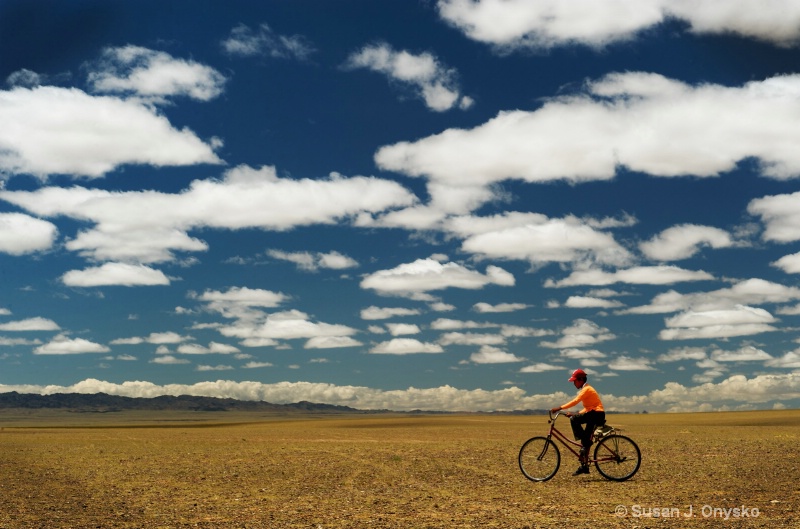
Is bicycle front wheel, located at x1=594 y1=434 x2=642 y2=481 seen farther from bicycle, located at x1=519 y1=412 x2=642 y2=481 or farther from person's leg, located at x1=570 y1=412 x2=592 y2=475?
person's leg, located at x1=570 y1=412 x2=592 y2=475

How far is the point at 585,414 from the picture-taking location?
62.7 feet

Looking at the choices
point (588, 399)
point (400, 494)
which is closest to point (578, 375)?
point (588, 399)

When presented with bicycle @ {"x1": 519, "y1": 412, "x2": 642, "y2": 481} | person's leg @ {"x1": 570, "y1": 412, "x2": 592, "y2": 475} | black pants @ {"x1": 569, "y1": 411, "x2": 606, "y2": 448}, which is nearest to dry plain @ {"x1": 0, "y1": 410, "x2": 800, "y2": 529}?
bicycle @ {"x1": 519, "y1": 412, "x2": 642, "y2": 481}

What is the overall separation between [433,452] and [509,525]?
18283 millimetres

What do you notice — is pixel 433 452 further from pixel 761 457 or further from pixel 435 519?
pixel 435 519

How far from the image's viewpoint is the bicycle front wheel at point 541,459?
19406 mm

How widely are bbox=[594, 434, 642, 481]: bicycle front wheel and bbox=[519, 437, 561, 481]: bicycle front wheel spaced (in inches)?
40.9

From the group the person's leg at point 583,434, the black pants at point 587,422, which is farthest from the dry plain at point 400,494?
the black pants at point 587,422

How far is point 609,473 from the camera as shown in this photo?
62.8ft

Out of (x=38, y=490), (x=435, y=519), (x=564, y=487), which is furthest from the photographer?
(x=38, y=490)

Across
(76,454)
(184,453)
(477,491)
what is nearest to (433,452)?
(184,453)

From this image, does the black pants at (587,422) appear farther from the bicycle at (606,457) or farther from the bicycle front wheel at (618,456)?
the bicycle front wheel at (618,456)

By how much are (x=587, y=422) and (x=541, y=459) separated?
1.49 meters

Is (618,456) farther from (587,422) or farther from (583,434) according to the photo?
(587,422)
